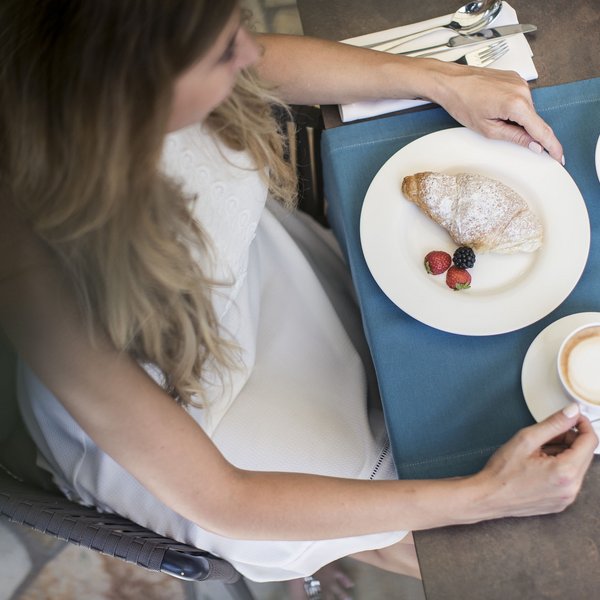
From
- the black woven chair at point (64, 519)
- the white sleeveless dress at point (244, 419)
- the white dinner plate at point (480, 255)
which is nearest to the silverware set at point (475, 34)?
the white dinner plate at point (480, 255)

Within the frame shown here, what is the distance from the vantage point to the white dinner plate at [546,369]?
0.85 metres

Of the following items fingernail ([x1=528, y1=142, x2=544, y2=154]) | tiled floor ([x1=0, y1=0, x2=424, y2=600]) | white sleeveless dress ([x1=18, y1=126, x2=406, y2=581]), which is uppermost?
fingernail ([x1=528, y1=142, x2=544, y2=154])

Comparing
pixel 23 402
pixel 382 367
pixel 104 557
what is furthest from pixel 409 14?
pixel 104 557

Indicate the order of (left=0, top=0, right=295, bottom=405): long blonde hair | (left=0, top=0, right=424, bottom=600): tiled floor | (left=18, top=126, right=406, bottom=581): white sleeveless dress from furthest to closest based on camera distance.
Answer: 1. (left=0, top=0, right=424, bottom=600): tiled floor
2. (left=18, top=126, right=406, bottom=581): white sleeveless dress
3. (left=0, top=0, right=295, bottom=405): long blonde hair

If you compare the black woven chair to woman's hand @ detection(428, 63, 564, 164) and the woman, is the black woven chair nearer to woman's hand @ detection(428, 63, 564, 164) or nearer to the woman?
the woman

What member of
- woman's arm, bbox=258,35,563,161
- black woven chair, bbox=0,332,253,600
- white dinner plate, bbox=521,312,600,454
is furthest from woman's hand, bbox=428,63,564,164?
black woven chair, bbox=0,332,253,600

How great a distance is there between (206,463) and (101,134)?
41 cm

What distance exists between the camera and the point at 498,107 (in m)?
0.99

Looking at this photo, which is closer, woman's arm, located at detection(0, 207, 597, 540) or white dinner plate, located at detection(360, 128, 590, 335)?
woman's arm, located at detection(0, 207, 597, 540)

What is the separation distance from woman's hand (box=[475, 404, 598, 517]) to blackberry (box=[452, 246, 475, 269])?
226mm

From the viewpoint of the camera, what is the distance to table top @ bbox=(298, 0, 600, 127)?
3.53ft

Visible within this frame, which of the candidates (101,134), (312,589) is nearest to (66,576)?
(312,589)

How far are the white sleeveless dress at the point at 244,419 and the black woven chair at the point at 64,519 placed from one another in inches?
1.0

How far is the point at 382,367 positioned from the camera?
92 centimetres
